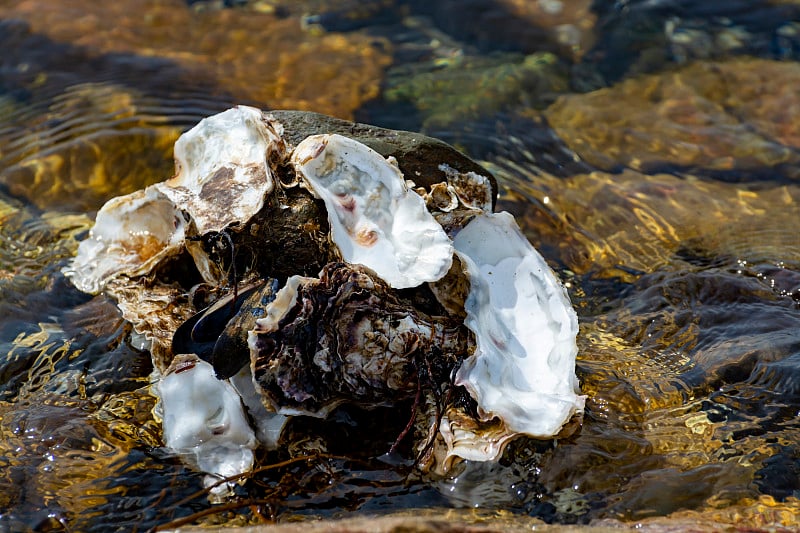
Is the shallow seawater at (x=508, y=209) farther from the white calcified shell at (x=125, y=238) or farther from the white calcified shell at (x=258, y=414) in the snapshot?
the white calcified shell at (x=125, y=238)

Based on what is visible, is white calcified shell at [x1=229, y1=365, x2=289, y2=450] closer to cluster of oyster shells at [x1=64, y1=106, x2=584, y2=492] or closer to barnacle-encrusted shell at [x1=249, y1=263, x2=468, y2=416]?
cluster of oyster shells at [x1=64, y1=106, x2=584, y2=492]

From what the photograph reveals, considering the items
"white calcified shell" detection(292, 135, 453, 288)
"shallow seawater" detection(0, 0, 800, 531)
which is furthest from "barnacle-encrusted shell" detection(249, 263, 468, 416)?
"shallow seawater" detection(0, 0, 800, 531)

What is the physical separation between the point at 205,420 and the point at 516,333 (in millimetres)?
1187

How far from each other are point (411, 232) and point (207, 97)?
3.48 m

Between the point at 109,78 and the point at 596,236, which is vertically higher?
the point at 109,78

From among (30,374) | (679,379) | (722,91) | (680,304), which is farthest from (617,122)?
(30,374)

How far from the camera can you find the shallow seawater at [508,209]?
284 centimetres

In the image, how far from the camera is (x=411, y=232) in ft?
9.73

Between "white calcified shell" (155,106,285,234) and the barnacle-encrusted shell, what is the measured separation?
1.56 ft

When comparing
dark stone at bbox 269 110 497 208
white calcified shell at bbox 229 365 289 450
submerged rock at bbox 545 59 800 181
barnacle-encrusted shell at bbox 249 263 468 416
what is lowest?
submerged rock at bbox 545 59 800 181

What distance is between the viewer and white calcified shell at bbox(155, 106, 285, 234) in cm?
302

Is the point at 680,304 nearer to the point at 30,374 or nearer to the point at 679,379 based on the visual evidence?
the point at 679,379

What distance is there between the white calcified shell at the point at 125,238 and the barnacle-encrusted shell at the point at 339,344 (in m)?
0.98

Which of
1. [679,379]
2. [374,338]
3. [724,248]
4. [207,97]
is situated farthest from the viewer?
[207,97]
